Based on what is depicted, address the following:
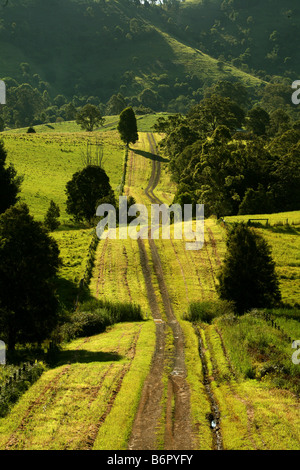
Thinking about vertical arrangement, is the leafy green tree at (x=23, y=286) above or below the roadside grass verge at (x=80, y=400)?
above

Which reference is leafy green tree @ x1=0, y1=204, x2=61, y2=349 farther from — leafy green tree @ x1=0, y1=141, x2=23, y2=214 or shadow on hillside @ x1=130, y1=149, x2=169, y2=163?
shadow on hillside @ x1=130, y1=149, x2=169, y2=163

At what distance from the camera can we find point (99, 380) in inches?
915

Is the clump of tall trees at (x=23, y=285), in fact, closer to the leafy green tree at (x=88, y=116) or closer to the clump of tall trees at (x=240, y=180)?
the clump of tall trees at (x=240, y=180)

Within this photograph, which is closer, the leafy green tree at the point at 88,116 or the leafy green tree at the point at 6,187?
the leafy green tree at the point at 6,187

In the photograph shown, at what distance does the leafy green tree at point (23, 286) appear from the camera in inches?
1152

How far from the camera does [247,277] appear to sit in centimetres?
4012

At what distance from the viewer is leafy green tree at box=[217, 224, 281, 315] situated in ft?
131

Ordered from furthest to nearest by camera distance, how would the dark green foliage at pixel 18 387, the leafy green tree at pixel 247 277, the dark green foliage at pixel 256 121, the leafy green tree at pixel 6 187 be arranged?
the dark green foliage at pixel 256 121, the leafy green tree at pixel 6 187, the leafy green tree at pixel 247 277, the dark green foliage at pixel 18 387

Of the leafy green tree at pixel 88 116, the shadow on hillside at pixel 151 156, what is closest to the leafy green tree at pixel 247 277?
the shadow on hillside at pixel 151 156

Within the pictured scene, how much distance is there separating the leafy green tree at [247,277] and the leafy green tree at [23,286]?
1665 cm

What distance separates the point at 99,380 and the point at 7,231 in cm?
1210

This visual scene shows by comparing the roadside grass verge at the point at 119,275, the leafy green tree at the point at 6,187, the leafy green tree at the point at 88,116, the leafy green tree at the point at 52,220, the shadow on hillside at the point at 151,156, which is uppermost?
the leafy green tree at the point at 88,116

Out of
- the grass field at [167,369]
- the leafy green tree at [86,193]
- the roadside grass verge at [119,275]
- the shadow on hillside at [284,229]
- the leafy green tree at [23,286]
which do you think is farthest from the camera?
the leafy green tree at [86,193]
